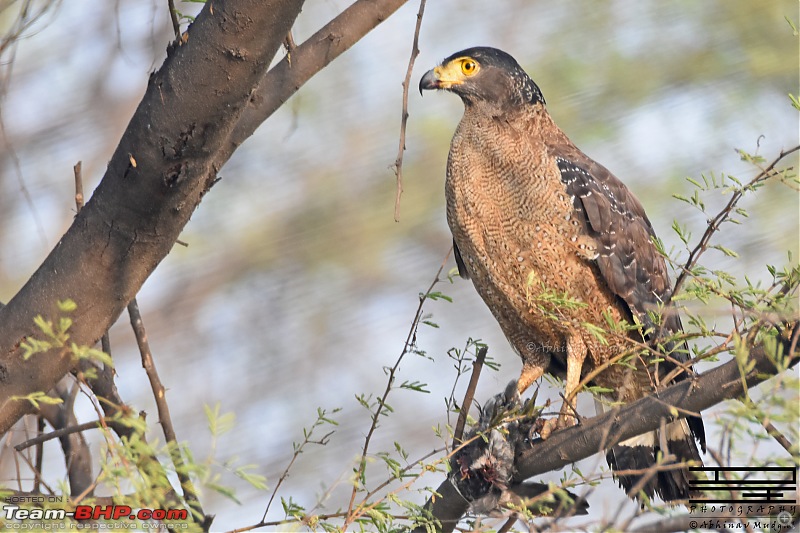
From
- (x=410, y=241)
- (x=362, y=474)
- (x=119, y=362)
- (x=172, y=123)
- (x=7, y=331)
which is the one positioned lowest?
(x=362, y=474)

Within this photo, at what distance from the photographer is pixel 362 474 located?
2.17m

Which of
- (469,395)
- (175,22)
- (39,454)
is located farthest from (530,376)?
(175,22)

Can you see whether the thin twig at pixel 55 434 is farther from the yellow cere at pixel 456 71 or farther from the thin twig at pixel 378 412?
the yellow cere at pixel 456 71

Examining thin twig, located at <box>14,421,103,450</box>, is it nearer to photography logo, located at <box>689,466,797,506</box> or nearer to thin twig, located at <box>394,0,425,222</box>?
thin twig, located at <box>394,0,425,222</box>

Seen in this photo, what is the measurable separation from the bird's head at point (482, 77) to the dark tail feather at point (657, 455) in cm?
123

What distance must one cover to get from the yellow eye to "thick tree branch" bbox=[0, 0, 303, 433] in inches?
50.9

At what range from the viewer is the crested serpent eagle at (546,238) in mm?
3207

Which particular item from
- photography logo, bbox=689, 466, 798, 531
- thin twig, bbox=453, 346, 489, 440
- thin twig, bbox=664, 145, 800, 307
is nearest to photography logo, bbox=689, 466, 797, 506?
photography logo, bbox=689, 466, 798, 531

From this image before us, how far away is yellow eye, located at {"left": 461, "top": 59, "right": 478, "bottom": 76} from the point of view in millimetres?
3414

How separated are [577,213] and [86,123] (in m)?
3.24

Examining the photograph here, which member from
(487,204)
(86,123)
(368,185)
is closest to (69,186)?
(86,123)

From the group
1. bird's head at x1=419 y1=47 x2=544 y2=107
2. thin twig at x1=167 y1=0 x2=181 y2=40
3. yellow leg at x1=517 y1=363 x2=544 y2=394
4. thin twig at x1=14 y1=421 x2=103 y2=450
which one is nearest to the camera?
thin twig at x1=167 y1=0 x2=181 y2=40

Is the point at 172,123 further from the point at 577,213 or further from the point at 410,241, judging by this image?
the point at 410,241

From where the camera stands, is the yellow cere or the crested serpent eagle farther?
the yellow cere
